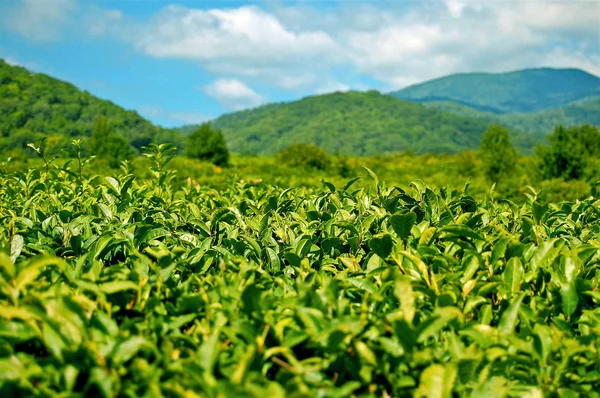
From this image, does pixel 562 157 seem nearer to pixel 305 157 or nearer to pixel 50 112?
pixel 305 157

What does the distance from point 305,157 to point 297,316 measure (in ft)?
97.8

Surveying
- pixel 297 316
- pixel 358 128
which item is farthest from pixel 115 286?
pixel 358 128

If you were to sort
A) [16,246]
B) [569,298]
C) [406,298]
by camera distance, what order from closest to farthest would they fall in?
[406,298] < [569,298] < [16,246]

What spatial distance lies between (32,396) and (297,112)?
189 m

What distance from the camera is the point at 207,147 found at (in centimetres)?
4009

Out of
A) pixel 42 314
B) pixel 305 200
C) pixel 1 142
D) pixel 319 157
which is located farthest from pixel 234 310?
pixel 1 142

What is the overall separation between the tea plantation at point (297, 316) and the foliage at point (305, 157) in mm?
27354

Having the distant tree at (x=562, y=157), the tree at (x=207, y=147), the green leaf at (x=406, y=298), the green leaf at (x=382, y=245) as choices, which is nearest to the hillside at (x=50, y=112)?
the tree at (x=207, y=147)

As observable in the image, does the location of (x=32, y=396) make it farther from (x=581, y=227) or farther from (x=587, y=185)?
(x=587, y=185)

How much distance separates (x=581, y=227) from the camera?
252 centimetres

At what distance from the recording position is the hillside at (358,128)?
15206 centimetres

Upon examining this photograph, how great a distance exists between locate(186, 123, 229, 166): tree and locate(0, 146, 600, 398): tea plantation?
3734 centimetres

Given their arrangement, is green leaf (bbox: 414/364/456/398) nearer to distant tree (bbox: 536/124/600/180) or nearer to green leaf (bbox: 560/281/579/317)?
green leaf (bbox: 560/281/579/317)

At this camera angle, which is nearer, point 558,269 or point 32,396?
point 32,396
